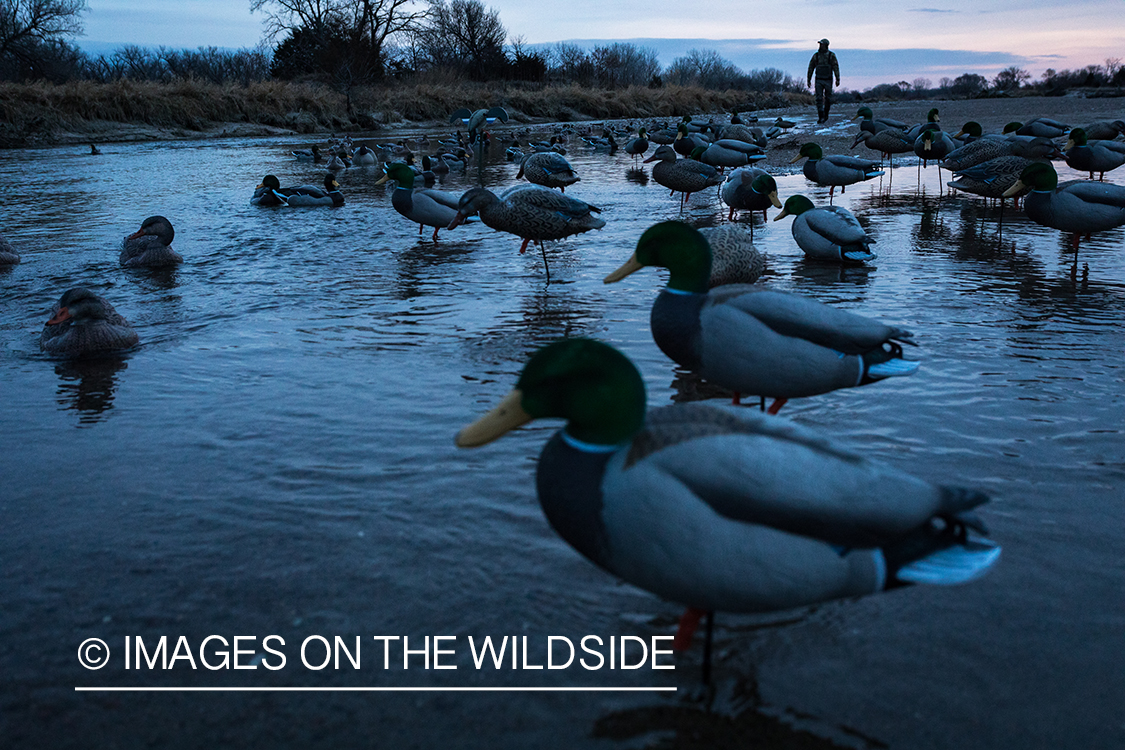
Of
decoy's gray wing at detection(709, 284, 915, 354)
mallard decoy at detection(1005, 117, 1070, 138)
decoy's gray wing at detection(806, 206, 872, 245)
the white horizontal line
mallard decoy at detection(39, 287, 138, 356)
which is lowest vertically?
the white horizontal line

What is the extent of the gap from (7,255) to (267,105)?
33.0 metres

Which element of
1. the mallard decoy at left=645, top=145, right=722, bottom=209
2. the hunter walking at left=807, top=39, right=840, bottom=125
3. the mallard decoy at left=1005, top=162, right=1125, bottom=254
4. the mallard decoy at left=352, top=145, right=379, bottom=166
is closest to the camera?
the mallard decoy at left=1005, top=162, right=1125, bottom=254

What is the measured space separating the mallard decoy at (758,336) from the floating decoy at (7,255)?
27.0ft

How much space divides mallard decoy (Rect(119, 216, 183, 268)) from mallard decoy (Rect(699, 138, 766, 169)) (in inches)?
395

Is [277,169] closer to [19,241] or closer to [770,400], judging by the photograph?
[19,241]

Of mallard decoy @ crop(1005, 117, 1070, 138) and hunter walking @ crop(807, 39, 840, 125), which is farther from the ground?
hunter walking @ crop(807, 39, 840, 125)

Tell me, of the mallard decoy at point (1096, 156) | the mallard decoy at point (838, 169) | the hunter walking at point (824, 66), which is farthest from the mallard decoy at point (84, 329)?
the hunter walking at point (824, 66)

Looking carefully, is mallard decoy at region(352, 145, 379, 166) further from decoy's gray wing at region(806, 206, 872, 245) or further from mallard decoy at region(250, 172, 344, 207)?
decoy's gray wing at region(806, 206, 872, 245)

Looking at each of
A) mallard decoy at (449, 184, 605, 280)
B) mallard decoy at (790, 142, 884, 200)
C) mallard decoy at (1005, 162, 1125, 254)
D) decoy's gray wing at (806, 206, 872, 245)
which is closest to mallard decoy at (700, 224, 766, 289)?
Answer: decoy's gray wing at (806, 206, 872, 245)

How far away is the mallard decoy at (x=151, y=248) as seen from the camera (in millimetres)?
9148

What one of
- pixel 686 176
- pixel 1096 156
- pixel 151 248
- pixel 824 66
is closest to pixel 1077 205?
pixel 1096 156

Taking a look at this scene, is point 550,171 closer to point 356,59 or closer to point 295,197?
point 295,197

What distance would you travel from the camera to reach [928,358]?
5.29m

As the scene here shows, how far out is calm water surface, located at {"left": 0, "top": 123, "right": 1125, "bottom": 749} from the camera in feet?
7.86
